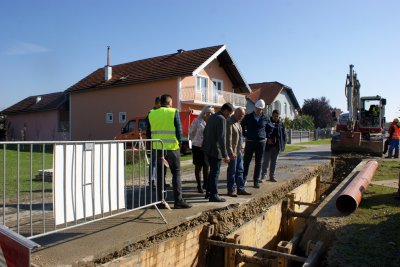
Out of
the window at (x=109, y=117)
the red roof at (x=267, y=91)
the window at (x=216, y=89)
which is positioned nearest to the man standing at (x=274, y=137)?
the window at (x=216, y=89)

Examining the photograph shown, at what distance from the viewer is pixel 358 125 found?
763 inches

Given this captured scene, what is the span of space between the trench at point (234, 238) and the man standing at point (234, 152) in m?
0.50

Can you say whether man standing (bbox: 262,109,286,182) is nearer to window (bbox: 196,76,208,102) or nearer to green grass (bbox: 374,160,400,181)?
green grass (bbox: 374,160,400,181)

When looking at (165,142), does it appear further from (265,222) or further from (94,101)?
(94,101)

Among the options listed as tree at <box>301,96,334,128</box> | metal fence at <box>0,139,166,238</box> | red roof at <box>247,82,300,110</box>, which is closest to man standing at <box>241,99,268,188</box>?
metal fence at <box>0,139,166,238</box>

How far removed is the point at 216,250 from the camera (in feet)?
21.1

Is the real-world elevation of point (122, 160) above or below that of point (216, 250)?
above

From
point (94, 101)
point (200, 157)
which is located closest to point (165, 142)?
point (200, 157)

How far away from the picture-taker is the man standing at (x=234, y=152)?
736 centimetres

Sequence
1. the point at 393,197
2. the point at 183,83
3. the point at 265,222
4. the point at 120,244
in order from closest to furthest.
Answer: the point at 120,244, the point at 265,222, the point at 393,197, the point at 183,83

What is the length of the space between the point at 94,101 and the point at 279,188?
24811 millimetres

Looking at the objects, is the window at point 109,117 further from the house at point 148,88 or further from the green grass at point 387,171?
the green grass at point 387,171

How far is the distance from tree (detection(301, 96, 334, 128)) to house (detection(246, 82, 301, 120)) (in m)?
5.50

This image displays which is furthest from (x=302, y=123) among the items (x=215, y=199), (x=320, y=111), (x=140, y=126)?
(x=215, y=199)
